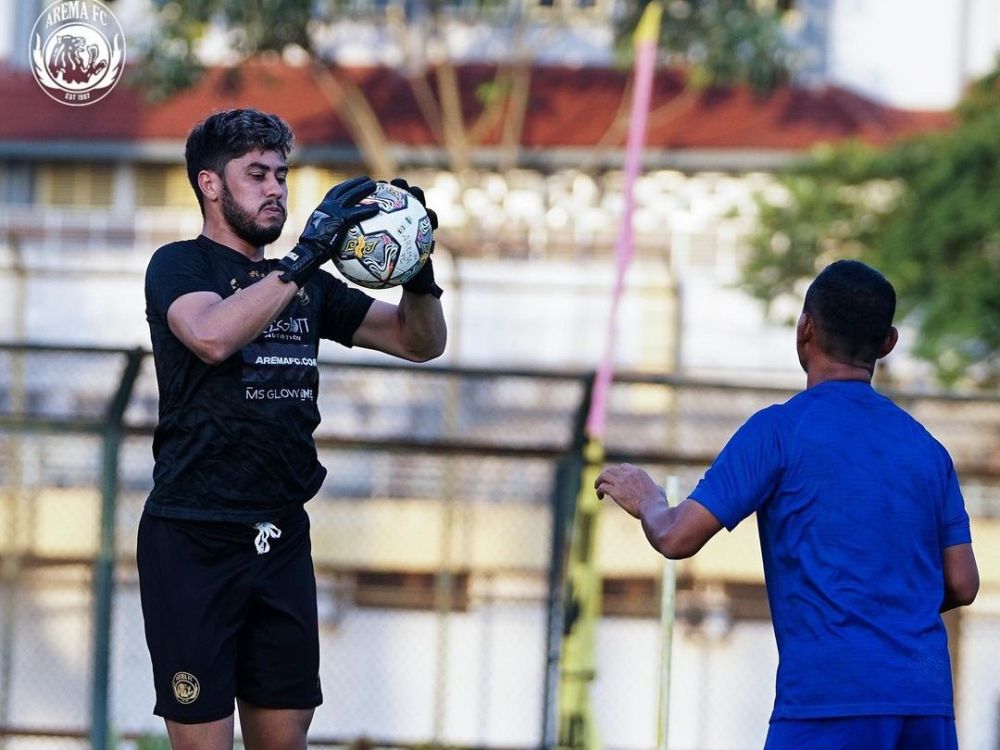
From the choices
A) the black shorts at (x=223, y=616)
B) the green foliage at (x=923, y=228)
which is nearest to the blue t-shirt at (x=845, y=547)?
the black shorts at (x=223, y=616)

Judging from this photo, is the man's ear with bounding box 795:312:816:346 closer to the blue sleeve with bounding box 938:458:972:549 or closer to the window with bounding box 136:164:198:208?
the blue sleeve with bounding box 938:458:972:549

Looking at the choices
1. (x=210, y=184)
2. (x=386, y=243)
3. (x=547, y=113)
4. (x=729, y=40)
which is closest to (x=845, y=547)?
(x=386, y=243)

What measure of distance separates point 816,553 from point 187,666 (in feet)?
5.60

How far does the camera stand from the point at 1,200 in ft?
82.6

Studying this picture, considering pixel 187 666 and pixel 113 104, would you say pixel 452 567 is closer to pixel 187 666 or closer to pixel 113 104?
pixel 187 666

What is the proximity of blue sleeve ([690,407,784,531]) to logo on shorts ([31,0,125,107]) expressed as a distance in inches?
128

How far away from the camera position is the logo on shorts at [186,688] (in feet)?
13.9

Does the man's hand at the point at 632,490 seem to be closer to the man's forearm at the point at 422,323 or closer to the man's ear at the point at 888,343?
the man's ear at the point at 888,343

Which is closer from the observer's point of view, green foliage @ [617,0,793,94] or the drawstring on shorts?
the drawstring on shorts

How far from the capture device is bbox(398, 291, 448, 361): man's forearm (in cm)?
459

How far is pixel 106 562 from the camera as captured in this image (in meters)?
7.47

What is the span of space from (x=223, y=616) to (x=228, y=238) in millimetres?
1033

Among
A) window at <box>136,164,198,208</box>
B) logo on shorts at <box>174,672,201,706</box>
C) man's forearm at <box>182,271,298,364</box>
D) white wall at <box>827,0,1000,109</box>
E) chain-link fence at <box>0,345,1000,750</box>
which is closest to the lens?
man's forearm at <box>182,271,298,364</box>

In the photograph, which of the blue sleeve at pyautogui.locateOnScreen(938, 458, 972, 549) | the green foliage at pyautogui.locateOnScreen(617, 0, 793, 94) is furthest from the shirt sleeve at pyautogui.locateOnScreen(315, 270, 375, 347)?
the green foliage at pyautogui.locateOnScreen(617, 0, 793, 94)
